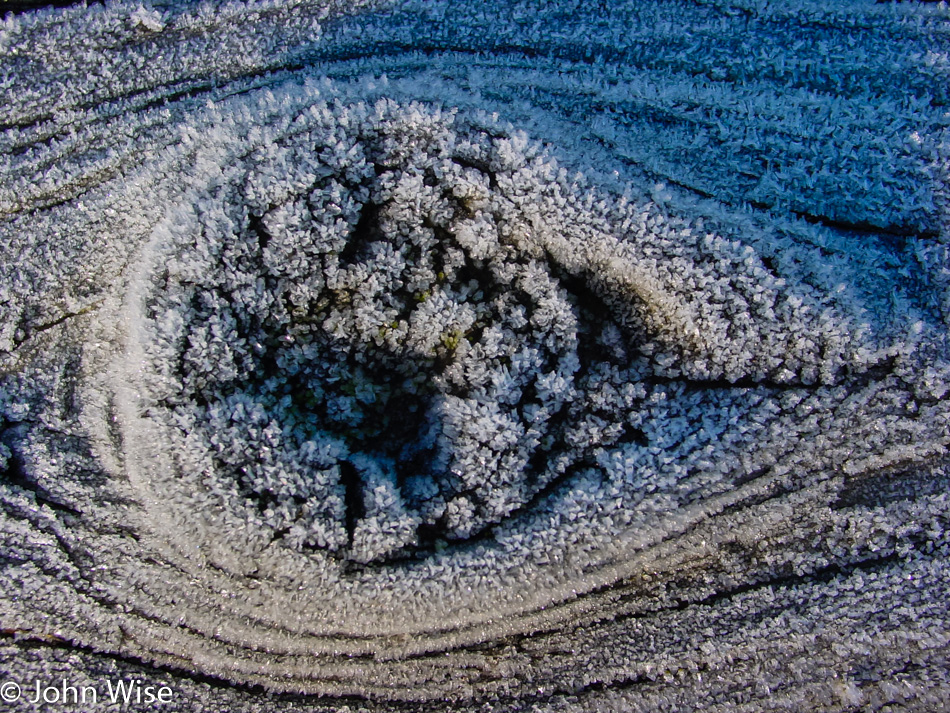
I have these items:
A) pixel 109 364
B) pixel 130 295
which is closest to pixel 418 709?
pixel 109 364

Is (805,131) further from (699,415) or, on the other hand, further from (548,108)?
(699,415)

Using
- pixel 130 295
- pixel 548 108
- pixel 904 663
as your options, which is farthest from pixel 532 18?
pixel 904 663

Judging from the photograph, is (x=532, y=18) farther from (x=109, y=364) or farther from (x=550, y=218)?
(x=109, y=364)

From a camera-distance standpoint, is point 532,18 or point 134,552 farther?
point 532,18

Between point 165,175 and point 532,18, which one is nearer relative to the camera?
point 165,175

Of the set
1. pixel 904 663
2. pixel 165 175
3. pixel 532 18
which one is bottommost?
pixel 904 663

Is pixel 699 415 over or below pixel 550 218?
below
